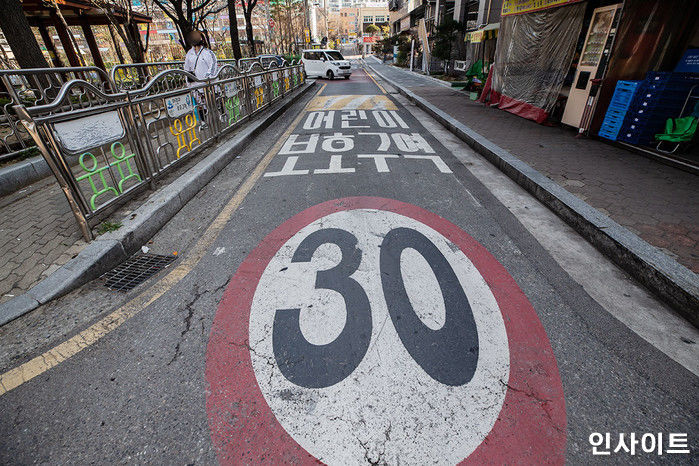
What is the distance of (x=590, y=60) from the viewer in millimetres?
6590

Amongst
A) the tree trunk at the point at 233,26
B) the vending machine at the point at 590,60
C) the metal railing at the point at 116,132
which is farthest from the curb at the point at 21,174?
the tree trunk at the point at 233,26

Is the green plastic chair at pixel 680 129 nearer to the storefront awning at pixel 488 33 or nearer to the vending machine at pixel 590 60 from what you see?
the vending machine at pixel 590 60

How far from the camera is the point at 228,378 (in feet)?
6.22

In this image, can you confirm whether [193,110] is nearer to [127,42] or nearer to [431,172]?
[431,172]

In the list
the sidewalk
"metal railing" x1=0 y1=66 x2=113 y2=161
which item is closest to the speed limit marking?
the sidewalk

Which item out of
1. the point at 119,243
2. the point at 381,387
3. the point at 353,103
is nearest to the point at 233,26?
the point at 353,103

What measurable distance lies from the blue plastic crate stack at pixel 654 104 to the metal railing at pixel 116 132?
7.57 meters

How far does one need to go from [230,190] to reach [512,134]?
5.99 m

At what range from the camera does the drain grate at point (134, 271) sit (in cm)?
271

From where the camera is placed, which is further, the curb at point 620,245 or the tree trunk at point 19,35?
the tree trunk at point 19,35

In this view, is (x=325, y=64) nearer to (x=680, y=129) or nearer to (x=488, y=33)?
(x=488, y=33)

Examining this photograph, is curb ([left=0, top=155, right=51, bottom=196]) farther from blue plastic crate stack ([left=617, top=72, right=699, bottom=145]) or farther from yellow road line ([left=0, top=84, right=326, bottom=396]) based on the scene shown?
blue plastic crate stack ([left=617, top=72, right=699, bottom=145])

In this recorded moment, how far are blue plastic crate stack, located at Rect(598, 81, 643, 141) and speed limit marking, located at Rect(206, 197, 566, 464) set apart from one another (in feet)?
16.9

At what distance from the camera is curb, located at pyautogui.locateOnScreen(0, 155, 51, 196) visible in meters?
4.32
